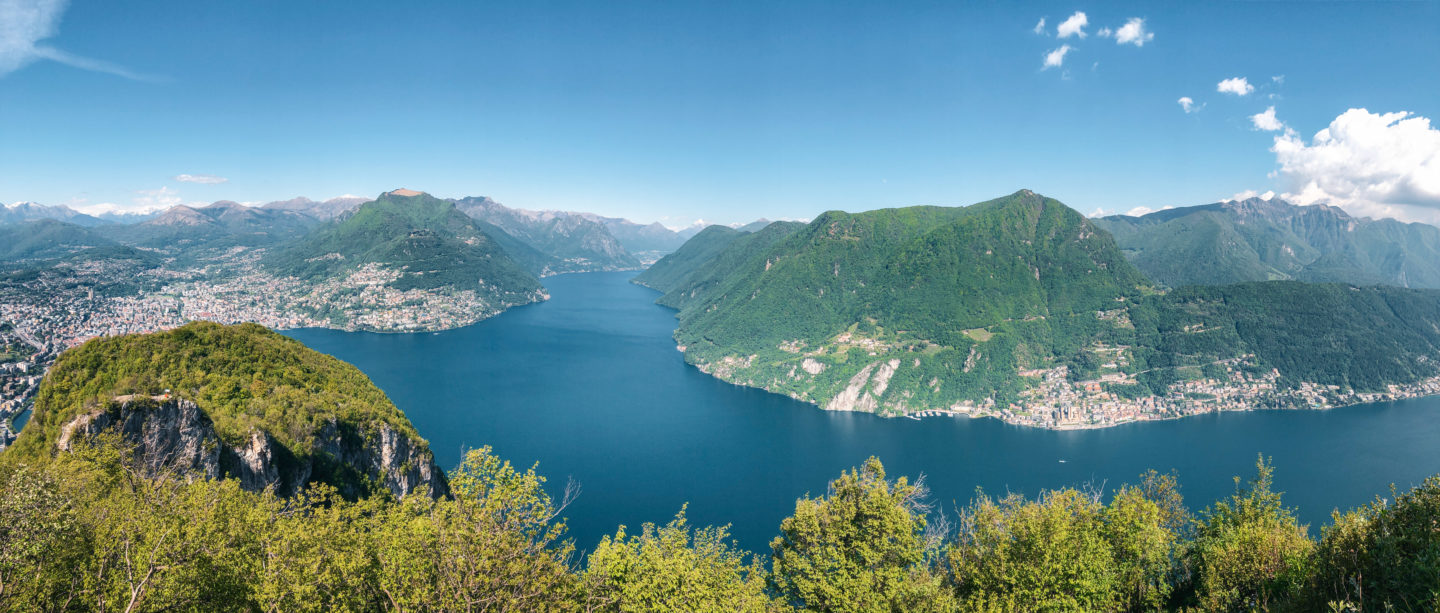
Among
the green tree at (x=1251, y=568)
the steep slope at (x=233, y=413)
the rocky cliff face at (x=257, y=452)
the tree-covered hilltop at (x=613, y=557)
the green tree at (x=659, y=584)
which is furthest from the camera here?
the steep slope at (x=233, y=413)

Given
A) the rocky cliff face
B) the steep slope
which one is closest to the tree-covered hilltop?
the rocky cliff face

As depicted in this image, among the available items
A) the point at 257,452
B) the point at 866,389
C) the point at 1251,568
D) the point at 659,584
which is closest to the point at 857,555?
the point at 659,584

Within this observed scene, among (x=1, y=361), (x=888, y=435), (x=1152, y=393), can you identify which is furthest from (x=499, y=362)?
(x=1152, y=393)

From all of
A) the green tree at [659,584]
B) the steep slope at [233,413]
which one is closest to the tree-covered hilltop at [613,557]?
the green tree at [659,584]

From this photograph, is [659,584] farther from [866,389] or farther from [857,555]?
[866,389]

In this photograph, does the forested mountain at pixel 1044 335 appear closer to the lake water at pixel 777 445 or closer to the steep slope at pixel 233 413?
the lake water at pixel 777 445

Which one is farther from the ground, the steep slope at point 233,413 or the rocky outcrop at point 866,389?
the steep slope at point 233,413
